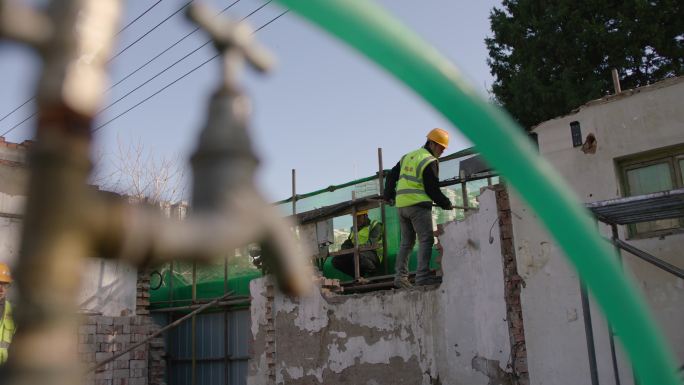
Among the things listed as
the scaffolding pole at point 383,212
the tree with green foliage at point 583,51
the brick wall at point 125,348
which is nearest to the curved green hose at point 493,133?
the scaffolding pole at point 383,212

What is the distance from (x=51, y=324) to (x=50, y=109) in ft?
0.98

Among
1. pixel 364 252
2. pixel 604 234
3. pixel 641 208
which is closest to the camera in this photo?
pixel 641 208

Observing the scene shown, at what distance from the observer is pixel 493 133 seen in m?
1.37

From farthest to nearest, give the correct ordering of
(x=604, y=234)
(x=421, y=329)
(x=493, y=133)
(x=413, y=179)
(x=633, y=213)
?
(x=413, y=179)
(x=421, y=329)
(x=604, y=234)
(x=633, y=213)
(x=493, y=133)

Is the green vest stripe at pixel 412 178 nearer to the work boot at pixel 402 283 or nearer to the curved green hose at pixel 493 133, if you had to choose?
the work boot at pixel 402 283

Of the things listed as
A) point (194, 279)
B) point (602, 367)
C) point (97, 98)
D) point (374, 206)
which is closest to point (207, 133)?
point (97, 98)

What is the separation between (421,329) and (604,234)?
7.19 ft

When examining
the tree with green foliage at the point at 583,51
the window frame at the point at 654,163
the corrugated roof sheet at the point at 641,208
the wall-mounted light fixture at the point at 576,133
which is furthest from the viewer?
the tree with green foliage at the point at 583,51

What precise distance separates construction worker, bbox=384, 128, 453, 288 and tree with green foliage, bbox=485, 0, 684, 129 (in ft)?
25.7

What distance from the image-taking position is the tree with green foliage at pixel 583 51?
14.8 meters

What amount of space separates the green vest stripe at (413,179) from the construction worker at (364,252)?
62.0 inches

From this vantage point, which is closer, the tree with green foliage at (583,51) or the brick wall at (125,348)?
the brick wall at (125,348)

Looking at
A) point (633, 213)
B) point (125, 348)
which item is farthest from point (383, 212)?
point (125, 348)

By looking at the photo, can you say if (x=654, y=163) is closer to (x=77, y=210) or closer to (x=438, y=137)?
(x=438, y=137)
